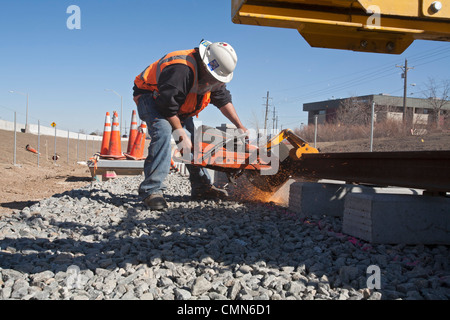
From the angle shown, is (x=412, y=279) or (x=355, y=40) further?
(x=355, y=40)

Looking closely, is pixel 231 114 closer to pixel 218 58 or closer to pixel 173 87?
pixel 218 58

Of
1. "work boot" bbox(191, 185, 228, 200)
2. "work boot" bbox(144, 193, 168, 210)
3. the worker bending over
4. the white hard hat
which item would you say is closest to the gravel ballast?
"work boot" bbox(144, 193, 168, 210)

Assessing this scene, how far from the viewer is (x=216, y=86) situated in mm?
5168

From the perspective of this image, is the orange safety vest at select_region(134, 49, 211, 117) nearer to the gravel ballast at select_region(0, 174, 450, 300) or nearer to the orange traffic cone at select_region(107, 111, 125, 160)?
the gravel ballast at select_region(0, 174, 450, 300)

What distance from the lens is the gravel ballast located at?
2.16 metres

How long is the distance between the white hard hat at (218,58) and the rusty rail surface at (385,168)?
1.60 metres

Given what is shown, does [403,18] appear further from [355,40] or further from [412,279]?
[412,279]

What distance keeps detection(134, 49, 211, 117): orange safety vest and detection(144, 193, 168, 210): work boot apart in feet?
4.29

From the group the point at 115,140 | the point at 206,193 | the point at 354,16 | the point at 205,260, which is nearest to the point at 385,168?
the point at 354,16

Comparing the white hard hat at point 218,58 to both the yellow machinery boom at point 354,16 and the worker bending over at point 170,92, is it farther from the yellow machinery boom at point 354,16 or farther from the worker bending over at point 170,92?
the yellow machinery boom at point 354,16

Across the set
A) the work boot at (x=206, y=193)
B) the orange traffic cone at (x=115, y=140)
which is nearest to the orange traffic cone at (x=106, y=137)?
the orange traffic cone at (x=115, y=140)
